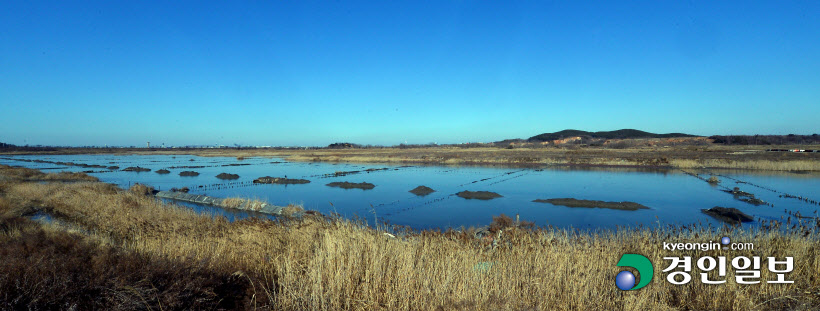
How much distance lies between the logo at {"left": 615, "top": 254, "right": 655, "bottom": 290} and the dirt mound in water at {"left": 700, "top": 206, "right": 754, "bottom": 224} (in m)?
11.4

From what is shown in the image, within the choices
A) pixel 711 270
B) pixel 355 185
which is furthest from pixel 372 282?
pixel 355 185

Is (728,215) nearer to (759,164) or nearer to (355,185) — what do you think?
(355,185)

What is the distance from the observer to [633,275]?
174 inches

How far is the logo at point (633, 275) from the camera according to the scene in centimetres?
431

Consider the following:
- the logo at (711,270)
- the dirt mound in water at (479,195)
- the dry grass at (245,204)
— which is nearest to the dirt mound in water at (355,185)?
the dirt mound in water at (479,195)

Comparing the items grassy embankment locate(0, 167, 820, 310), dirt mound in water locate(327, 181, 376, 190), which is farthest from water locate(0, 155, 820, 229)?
grassy embankment locate(0, 167, 820, 310)

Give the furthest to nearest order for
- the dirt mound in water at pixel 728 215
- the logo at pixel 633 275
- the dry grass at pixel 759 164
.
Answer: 1. the dry grass at pixel 759 164
2. the dirt mound in water at pixel 728 215
3. the logo at pixel 633 275

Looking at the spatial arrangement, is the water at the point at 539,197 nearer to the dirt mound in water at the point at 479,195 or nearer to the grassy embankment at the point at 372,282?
the dirt mound in water at the point at 479,195

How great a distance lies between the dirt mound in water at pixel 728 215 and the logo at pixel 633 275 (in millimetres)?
11382

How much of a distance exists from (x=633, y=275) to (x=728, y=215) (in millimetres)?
13241

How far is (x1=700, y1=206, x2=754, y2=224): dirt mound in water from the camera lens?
13623mm

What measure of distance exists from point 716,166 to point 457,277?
4176cm

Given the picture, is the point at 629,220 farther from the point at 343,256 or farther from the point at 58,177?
the point at 58,177

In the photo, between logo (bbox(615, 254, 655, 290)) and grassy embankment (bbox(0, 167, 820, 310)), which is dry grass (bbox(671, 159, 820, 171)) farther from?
logo (bbox(615, 254, 655, 290))
